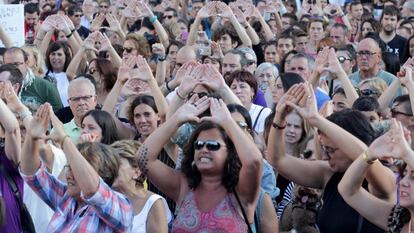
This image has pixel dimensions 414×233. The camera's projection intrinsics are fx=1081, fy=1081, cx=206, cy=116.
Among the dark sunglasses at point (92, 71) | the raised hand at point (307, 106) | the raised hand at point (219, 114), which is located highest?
the raised hand at point (307, 106)

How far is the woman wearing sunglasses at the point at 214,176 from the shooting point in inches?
209

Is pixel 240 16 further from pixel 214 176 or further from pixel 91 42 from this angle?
pixel 214 176

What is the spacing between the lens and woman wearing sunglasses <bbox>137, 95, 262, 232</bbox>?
17.4 feet

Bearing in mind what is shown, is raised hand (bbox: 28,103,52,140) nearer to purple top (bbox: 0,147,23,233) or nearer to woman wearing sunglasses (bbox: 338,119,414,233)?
purple top (bbox: 0,147,23,233)

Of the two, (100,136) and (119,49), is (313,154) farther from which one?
(119,49)

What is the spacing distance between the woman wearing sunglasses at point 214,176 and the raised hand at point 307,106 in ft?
1.04

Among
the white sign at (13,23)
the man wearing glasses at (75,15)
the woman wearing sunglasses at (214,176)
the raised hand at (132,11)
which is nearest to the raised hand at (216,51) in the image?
the white sign at (13,23)

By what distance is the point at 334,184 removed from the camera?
5.44 meters

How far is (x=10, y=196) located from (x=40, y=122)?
612 mm

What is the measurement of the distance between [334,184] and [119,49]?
6.82m

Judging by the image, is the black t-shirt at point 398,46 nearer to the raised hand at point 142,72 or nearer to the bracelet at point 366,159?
the raised hand at point 142,72

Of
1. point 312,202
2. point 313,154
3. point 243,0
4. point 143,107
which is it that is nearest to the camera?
point 312,202

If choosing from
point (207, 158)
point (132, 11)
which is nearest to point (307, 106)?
point (207, 158)

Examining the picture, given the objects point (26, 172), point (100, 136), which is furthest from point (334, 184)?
point (100, 136)
